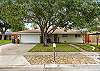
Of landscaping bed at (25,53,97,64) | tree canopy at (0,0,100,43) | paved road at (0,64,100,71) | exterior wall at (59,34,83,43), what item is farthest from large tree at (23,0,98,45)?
exterior wall at (59,34,83,43)

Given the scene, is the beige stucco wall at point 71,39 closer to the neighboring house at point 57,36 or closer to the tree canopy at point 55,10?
the neighboring house at point 57,36

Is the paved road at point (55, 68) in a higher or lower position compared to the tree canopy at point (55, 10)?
lower

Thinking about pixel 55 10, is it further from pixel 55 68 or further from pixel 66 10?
pixel 55 68

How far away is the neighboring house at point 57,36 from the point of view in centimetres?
4444

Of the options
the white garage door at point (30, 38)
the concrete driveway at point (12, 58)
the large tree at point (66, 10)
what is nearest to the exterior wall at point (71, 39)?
the white garage door at point (30, 38)

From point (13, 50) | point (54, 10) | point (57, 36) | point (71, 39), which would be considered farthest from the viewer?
point (71, 39)

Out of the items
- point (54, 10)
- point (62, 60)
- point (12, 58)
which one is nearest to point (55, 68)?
point (62, 60)

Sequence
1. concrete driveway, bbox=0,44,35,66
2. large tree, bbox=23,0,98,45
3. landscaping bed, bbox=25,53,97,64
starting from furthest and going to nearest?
large tree, bbox=23,0,98,45 → landscaping bed, bbox=25,53,97,64 → concrete driveway, bbox=0,44,35,66

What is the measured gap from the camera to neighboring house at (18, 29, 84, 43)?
4444cm

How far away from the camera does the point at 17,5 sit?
25.9 m

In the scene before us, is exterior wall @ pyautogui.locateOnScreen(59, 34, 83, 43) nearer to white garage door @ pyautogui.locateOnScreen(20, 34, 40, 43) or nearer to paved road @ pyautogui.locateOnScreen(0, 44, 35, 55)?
white garage door @ pyautogui.locateOnScreen(20, 34, 40, 43)

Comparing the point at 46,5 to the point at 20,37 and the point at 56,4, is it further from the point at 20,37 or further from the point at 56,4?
the point at 20,37

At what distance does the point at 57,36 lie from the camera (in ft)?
148

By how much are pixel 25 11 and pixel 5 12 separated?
9.55 feet
